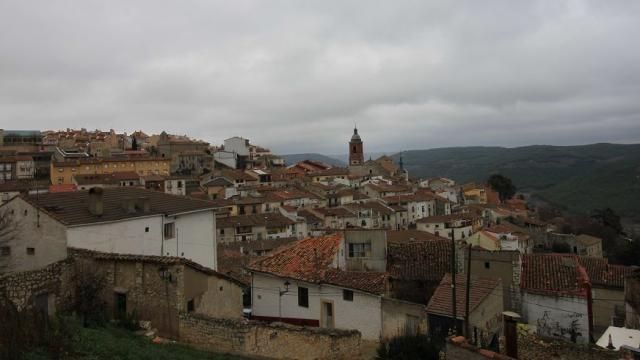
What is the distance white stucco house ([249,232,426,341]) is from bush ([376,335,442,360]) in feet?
7.95

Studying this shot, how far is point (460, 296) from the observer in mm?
15000

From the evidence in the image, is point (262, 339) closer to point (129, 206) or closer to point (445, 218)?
point (129, 206)

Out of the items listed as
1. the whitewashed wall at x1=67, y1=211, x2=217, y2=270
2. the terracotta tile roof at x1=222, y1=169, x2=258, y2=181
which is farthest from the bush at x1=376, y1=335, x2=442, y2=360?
the terracotta tile roof at x1=222, y1=169, x2=258, y2=181

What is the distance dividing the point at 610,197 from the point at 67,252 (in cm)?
10770

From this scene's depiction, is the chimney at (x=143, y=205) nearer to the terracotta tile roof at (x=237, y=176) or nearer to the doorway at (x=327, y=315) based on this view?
the doorway at (x=327, y=315)

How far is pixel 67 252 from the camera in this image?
14961 mm

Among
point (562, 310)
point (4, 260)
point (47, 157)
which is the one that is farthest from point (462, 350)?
point (47, 157)

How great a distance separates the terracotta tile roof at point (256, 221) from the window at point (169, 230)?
29.8 metres

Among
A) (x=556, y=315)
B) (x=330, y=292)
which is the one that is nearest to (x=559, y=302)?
(x=556, y=315)

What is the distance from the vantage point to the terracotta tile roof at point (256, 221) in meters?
49.8

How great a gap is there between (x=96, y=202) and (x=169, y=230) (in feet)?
9.95

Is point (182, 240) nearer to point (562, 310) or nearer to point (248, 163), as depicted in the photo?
point (562, 310)

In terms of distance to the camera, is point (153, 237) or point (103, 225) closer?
point (103, 225)

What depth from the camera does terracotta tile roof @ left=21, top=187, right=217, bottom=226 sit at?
15.8m
